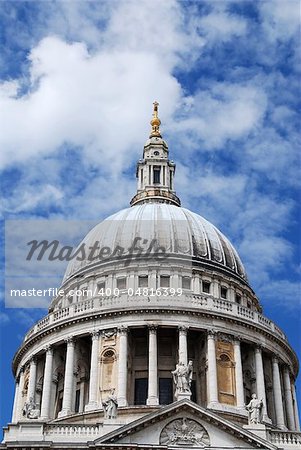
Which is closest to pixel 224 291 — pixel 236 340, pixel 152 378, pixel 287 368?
pixel 236 340

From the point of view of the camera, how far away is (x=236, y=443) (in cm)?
4362

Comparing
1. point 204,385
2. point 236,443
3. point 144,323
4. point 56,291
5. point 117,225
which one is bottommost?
point 236,443

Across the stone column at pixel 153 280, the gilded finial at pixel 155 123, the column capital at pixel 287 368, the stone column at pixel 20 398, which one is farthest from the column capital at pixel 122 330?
the gilded finial at pixel 155 123

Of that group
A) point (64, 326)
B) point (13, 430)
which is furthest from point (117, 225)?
point (13, 430)

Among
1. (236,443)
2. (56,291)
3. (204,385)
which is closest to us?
(236,443)

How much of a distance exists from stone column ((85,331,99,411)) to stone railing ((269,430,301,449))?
1338cm

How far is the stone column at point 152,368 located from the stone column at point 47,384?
24.9ft

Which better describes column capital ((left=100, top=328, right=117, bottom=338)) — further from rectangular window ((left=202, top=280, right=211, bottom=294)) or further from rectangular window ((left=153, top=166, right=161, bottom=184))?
rectangular window ((left=153, top=166, right=161, bottom=184))

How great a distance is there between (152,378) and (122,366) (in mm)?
2266

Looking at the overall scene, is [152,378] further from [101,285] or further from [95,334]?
[101,285]

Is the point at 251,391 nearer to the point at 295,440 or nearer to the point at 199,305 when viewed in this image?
the point at 199,305

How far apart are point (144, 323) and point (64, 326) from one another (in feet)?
20.0

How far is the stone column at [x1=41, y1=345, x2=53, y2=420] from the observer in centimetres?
5654

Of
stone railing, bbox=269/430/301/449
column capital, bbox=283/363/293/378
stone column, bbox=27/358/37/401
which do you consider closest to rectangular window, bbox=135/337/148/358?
stone column, bbox=27/358/37/401
